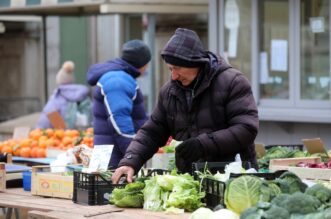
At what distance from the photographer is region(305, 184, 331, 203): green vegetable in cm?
441

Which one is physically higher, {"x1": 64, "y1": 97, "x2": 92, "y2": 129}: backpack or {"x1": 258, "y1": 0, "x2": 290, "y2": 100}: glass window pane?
{"x1": 258, "y1": 0, "x2": 290, "y2": 100}: glass window pane

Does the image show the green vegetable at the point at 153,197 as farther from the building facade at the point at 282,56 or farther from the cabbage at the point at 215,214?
the building facade at the point at 282,56

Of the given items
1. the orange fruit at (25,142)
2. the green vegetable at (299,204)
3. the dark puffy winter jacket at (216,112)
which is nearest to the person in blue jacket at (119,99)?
the dark puffy winter jacket at (216,112)

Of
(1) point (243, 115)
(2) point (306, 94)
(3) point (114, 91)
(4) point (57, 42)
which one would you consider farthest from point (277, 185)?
(4) point (57, 42)

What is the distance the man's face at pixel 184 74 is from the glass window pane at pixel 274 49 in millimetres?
5639

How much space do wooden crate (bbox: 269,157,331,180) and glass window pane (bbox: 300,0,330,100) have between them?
3.85 metres

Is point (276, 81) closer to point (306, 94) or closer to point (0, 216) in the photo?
point (306, 94)

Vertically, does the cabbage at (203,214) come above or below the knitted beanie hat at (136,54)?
below

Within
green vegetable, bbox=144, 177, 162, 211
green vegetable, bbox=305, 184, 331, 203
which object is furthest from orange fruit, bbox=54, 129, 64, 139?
green vegetable, bbox=305, 184, 331, 203

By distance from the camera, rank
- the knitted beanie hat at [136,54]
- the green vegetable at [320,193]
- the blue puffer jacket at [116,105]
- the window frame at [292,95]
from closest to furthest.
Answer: the green vegetable at [320,193]
the blue puffer jacket at [116,105]
the knitted beanie hat at [136,54]
the window frame at [292,95]

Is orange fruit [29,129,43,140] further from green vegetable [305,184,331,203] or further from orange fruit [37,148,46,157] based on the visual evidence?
green vegetable [305,184,331,203]

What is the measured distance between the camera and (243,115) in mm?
5422

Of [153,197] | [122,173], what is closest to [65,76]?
[122,173]

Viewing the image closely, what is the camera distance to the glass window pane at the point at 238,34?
1135 cm
